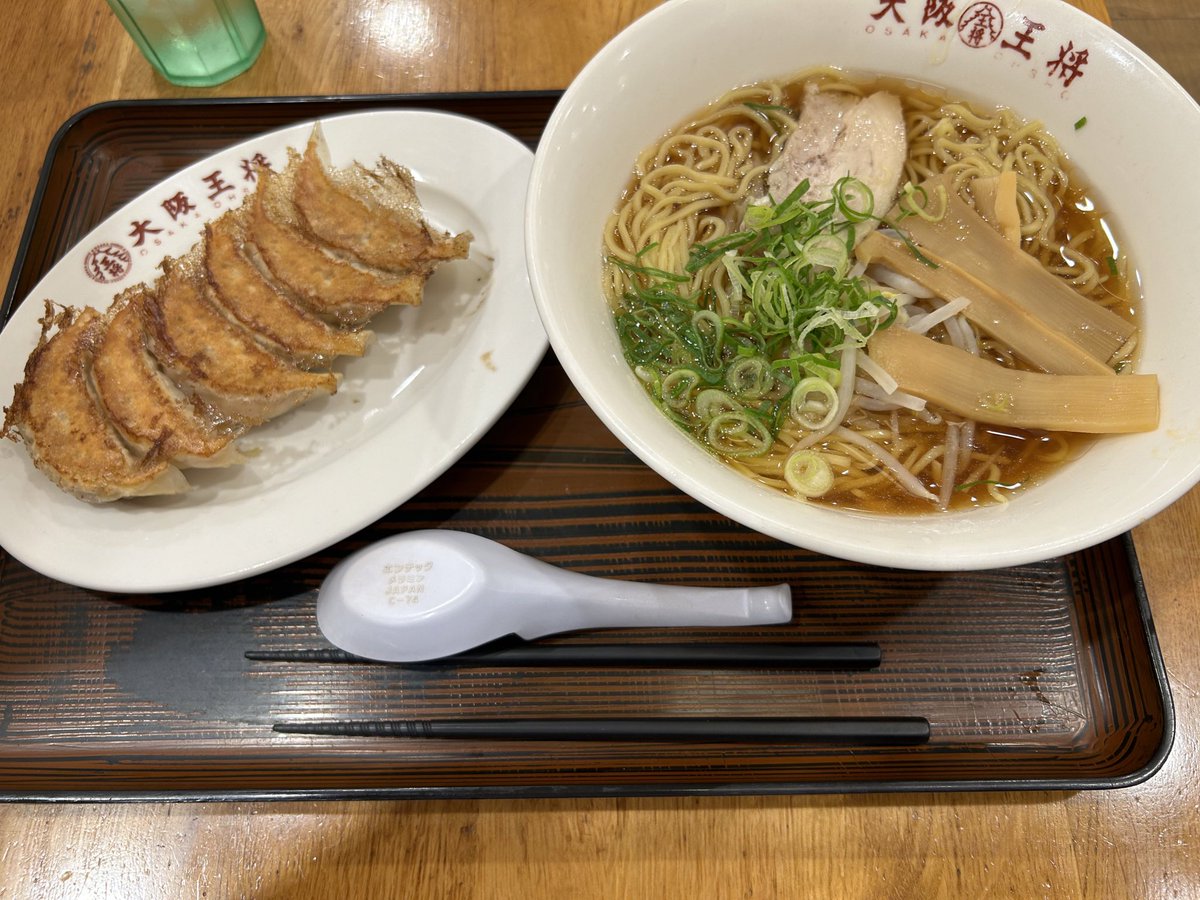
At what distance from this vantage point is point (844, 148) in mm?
1520

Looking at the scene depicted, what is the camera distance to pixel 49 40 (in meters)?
2.13

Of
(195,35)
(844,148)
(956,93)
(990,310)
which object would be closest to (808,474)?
(990,310)

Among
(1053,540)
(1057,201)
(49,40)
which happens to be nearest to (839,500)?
(1053,540)

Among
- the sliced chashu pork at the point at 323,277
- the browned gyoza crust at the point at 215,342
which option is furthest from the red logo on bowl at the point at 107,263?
the sliced chashu pork at the point at 323,277

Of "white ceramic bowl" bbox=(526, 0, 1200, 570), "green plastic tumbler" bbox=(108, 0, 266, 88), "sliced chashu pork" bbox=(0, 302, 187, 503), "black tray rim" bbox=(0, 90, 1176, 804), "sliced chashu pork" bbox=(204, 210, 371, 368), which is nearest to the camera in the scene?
"white ceramic bowl" bbox=(526, 0, 1200, 570)

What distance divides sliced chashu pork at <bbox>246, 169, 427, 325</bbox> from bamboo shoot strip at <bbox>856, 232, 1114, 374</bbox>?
0.99 metres

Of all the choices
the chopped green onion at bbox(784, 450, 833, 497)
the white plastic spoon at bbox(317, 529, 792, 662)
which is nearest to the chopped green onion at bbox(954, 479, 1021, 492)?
the chopped green onion at bbox(784, 450, 833, 497)

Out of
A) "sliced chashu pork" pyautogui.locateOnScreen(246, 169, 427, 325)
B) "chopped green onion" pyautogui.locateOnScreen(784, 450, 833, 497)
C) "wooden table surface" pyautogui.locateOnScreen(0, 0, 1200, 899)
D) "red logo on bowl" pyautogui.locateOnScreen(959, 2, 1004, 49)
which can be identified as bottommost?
"wooden table surface" pyautogui.locateOnScreen(0, 0, 1200, 899)

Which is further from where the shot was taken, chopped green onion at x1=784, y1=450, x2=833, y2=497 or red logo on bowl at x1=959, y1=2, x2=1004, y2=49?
red logo on bowl at x1=959, y1=2, x2=1004, y2=49

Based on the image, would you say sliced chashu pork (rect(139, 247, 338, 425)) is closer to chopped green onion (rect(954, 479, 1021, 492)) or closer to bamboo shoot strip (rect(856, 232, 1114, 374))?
bamboo shoot strip (rect(856, 232, 1114, 374))

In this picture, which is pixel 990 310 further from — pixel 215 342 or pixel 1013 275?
pixel 215 342

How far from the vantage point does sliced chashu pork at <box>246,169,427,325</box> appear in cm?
164

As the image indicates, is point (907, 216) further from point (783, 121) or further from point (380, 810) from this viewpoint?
point (380, 810)

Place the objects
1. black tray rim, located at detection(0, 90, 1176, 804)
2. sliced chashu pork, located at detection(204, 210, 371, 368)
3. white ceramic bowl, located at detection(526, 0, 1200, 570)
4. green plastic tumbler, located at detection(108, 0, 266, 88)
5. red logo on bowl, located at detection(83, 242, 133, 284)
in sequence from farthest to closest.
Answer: green plastic tumbler, located at detection(108, 0, 266, 88) → red logo on bowl, located at detection(83, 242, 133, 284) → sliced chashu pork, located at detection(204, 210, 371, 368) → black tray rim, located at detection(0, 90, 1176, 804) → white ceramic bowl, located at detection(526, 0, 1200, 570)
